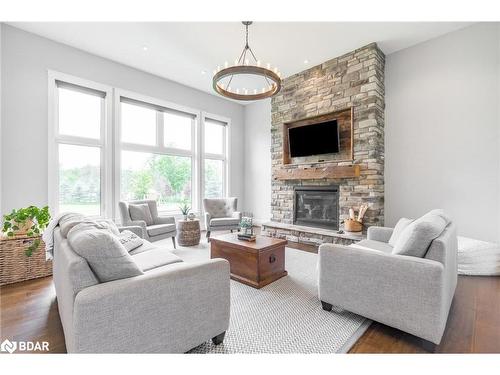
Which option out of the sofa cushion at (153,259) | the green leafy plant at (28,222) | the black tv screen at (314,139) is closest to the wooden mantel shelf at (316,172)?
the black tv screen at (314,139)

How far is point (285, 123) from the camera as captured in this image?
5129mm

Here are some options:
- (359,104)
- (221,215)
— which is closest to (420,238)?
(359,104)

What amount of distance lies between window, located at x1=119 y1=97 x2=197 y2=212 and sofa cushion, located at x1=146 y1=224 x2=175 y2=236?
4.02ft

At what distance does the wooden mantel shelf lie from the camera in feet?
13.4

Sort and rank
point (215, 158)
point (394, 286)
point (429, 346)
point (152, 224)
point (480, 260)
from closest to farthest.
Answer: point (429, 346) < point (394, 286) < point (480, 260) < point (152, 224) < point (215, 158)

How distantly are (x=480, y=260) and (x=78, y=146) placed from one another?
19.3 ft

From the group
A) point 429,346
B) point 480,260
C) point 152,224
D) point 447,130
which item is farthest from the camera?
point 152,224

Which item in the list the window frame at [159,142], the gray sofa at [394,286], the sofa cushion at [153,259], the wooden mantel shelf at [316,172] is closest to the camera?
the gray sofa at [394,286]

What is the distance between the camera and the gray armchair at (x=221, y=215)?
14.8ft

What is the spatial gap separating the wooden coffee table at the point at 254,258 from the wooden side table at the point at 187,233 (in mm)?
1361

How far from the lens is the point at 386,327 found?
5.91 feet

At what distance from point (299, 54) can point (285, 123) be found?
53.7 inches

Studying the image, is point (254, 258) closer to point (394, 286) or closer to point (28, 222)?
point (394, 286)

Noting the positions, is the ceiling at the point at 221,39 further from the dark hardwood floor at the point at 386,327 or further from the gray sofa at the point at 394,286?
the dark hardwood floor at the point at 386,327
